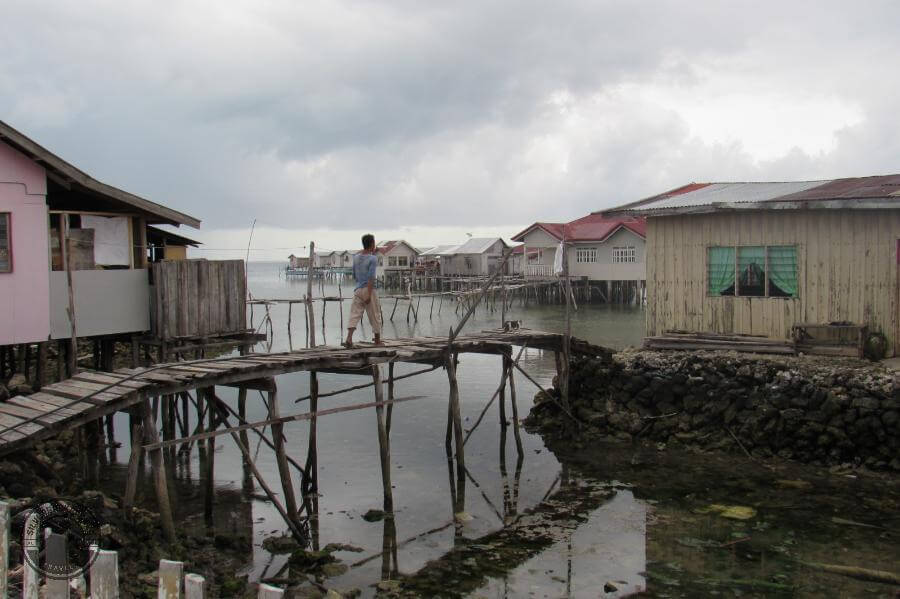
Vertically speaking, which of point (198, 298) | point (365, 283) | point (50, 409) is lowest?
point (50, 409)

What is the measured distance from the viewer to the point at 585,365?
52.7ft

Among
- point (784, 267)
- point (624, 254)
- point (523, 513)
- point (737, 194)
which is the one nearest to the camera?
point (523, 513)

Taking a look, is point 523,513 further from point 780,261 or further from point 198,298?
point 780,261

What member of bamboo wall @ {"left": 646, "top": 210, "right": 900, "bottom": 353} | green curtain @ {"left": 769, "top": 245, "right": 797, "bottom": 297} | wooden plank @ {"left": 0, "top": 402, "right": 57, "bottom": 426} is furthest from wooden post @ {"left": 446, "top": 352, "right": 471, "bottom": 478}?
green curtain @ {"left": 769, "top": 245, "right": 797, "bottom": 297}

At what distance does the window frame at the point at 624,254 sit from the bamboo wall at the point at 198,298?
1309 inches

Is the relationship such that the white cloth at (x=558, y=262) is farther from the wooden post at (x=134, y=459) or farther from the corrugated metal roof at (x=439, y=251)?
the wooden post at (x=134, y=459)

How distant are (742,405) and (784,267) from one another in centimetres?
344

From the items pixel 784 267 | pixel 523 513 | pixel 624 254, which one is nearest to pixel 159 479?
pixel 523 513

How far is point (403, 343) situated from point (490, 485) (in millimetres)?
2792

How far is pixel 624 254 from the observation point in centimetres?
4478

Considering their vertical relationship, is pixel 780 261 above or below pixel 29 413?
above

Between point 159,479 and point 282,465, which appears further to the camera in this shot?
point 282,465

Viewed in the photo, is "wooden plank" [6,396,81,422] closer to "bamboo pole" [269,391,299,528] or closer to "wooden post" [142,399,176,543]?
"wooden post" [142,399,176,543]

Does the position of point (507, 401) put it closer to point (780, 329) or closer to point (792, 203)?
point (780, 329)
